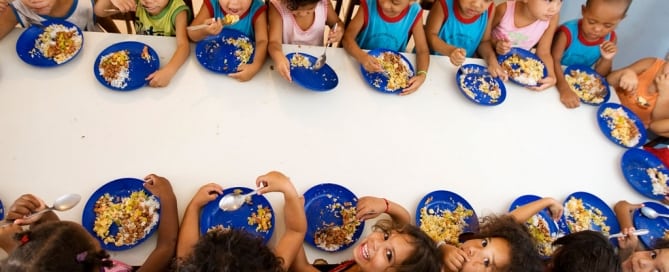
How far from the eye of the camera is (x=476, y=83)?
1508 millimetres

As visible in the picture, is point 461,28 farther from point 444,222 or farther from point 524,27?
point 444,222

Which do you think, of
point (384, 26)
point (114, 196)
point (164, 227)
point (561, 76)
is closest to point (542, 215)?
point (561, 76)

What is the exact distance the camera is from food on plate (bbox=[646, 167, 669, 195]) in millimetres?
1412

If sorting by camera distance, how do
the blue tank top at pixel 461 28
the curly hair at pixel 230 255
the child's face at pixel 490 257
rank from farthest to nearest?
the blue tank top at pixel 461 28
the child's face at pixel 490 257
the curly hair at pixel 230 255

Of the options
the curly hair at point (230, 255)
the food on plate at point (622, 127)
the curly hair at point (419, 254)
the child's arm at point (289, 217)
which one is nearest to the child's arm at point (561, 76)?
the food on plate at point (622, 127)

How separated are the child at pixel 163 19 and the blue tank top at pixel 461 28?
1038mm

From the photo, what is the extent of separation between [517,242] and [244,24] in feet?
3.90

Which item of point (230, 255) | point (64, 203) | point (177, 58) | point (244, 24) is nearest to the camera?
point (230, 255)

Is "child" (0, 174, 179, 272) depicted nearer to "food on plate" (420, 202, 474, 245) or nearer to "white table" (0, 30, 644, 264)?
"white table" (0, 30, 644, 264)

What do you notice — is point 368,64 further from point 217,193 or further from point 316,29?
point 217,193

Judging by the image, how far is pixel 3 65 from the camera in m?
1.20

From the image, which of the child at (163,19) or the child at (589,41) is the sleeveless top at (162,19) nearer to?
the child at (163,19)

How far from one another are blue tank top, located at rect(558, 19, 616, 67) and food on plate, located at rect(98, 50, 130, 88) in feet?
5.77

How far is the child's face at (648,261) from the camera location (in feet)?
3.82
